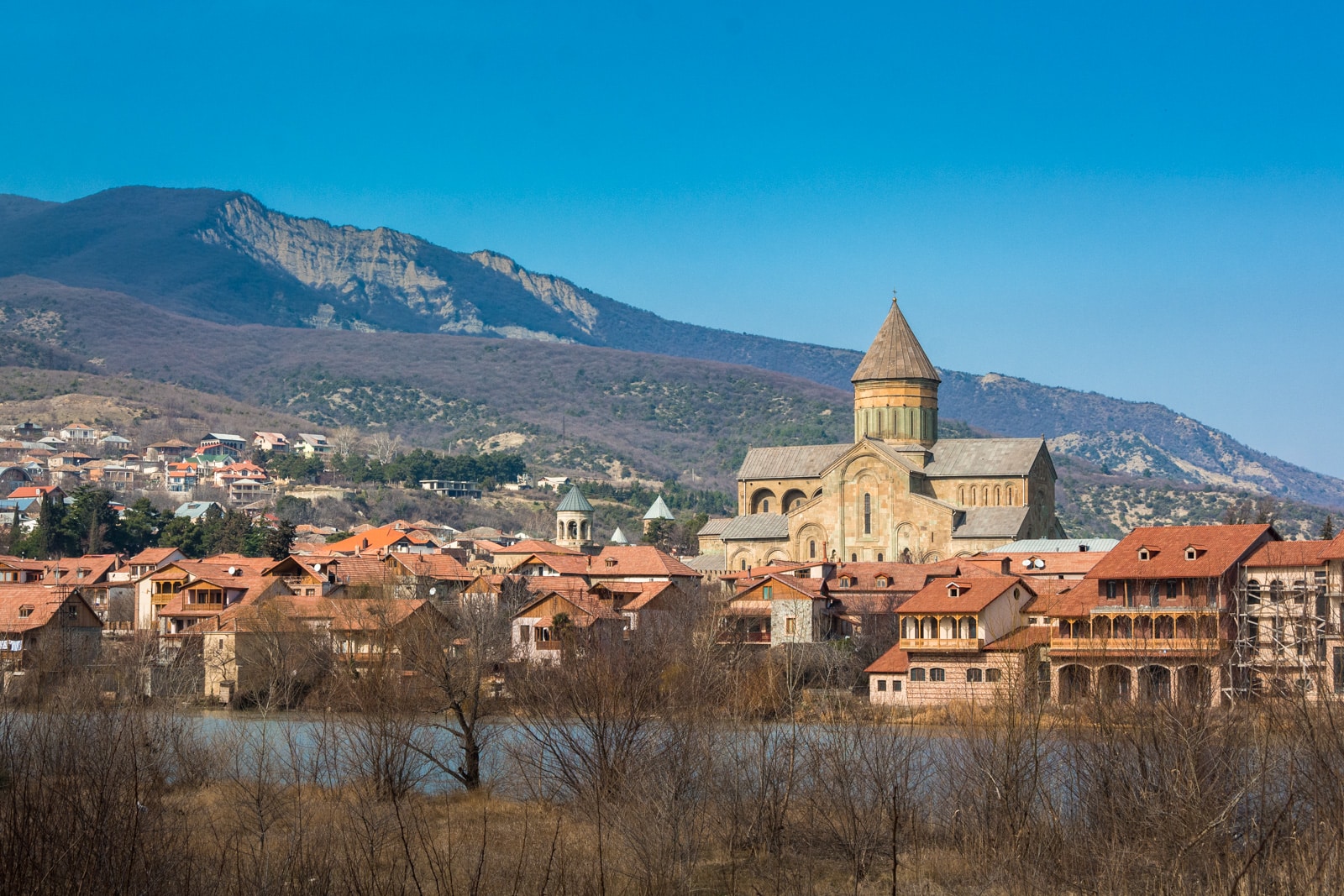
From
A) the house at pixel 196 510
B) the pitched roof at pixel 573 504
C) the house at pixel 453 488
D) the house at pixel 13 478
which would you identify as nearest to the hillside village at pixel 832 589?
the pitched roof at pixel 573 504

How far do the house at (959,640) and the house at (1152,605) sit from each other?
1667 mm

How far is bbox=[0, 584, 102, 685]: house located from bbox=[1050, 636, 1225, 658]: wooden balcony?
94.1 feet

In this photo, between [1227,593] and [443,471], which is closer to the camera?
[1227,593]

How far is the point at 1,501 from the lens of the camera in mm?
150500

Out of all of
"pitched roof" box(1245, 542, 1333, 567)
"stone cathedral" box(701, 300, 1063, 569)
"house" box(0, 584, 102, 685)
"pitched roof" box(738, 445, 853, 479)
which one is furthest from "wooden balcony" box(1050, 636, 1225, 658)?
"pitched roof" box(738, 445, 853, 479)

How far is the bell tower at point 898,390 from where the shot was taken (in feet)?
323

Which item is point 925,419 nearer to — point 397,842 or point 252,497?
point 397,842

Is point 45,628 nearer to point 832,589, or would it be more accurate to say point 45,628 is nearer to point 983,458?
point 832,589

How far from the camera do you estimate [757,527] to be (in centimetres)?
9769

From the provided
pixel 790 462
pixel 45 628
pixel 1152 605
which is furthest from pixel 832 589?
pixel 790 462

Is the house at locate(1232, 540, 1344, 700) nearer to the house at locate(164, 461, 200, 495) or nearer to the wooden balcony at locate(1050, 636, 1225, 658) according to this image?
the wooden balcony at locate(1050, 636, 1225, 658)

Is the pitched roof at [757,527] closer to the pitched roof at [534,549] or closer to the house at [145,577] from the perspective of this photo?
the pitched roof at [534,549]

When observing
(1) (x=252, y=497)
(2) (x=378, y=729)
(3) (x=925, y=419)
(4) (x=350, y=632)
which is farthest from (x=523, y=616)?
(1) (x=252, y=497)

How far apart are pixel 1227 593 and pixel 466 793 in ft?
71.2
